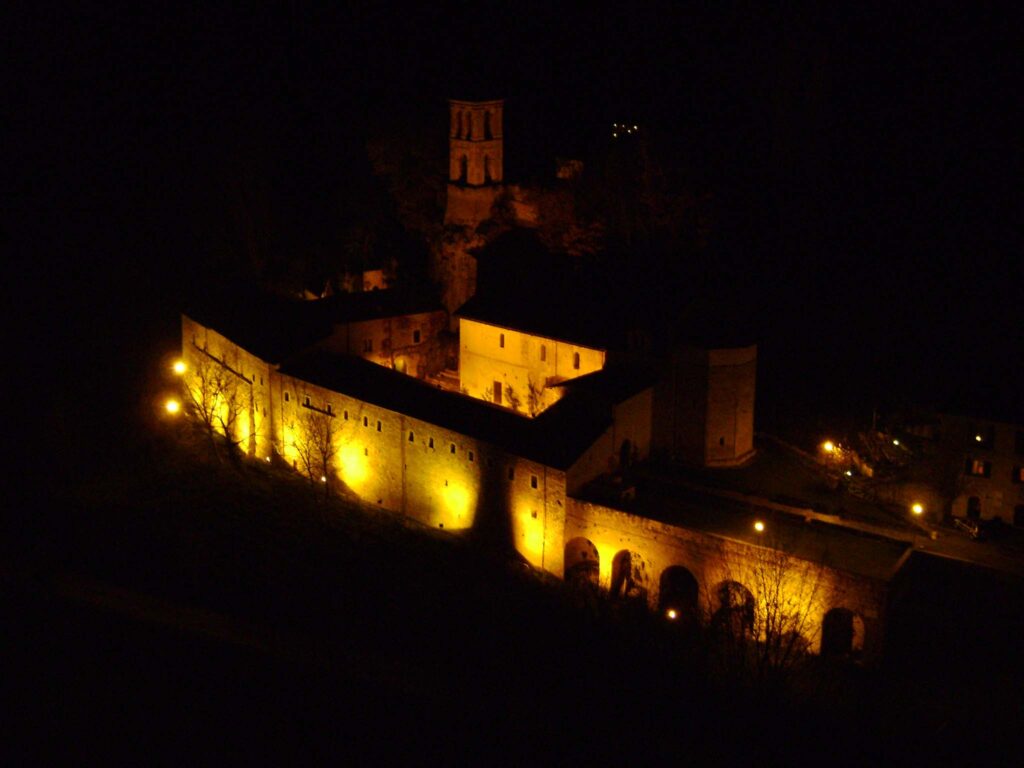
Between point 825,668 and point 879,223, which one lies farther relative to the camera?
point 879,223

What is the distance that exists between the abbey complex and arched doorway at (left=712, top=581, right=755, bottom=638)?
2.6 inches

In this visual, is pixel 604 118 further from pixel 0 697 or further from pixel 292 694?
pixel 0 697

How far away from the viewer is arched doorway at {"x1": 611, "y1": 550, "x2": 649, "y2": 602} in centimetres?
3762

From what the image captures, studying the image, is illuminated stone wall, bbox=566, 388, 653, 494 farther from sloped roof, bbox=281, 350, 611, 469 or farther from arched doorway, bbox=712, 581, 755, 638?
arched doorway, bbox=712, 581, 755, 638

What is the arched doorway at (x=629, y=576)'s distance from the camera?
37.6 m

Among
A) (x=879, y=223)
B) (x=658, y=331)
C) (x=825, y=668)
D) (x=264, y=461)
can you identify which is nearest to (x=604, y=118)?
(x=879, y=223)

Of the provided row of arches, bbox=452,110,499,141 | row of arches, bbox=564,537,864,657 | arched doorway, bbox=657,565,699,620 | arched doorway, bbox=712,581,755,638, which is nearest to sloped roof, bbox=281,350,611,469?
row of arches, bbox=564,537,864,657

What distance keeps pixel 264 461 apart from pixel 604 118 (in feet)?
78.7

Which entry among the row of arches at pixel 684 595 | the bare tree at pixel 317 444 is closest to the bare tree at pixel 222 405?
the bare tree at pixel 317 444

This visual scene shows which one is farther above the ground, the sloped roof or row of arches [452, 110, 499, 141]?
row of arches [452, 110, 499, 141]

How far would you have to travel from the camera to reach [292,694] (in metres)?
36.2

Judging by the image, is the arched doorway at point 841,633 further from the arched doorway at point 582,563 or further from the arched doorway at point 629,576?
the arched doorway at point 582,563

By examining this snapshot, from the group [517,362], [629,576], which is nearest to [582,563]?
[629,576]

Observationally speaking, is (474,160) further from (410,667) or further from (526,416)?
(410,667)
